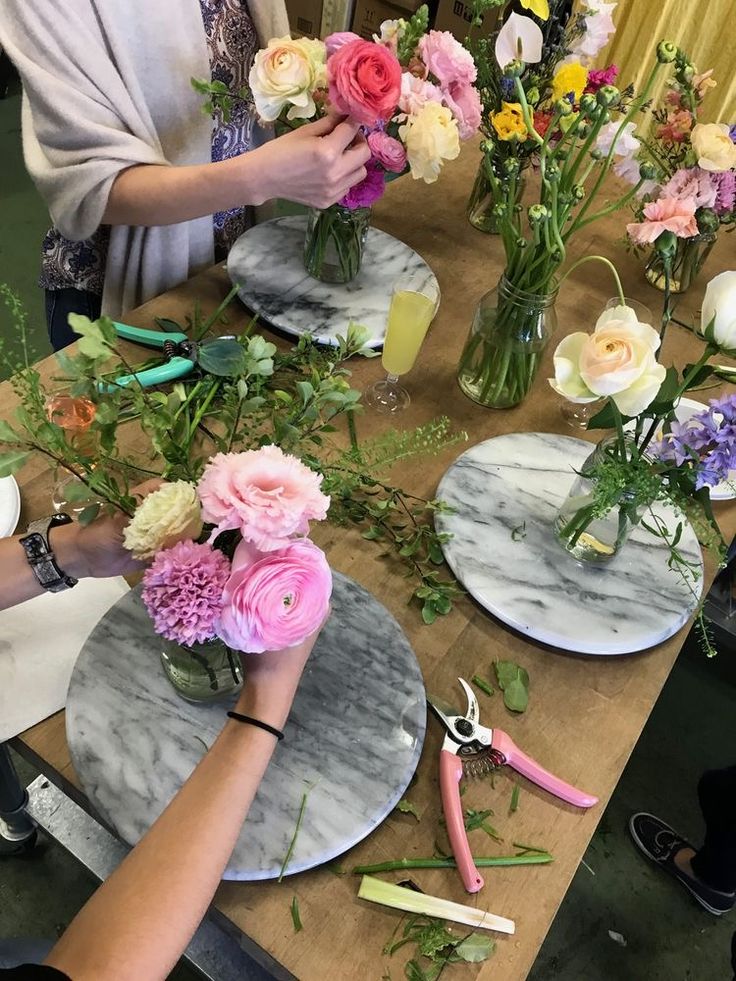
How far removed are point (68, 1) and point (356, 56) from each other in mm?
406

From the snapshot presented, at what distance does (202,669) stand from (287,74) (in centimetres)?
72

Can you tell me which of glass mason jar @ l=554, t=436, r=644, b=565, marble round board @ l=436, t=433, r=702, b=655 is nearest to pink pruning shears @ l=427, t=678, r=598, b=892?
marble round board @ l=436, t=433, r=702, b=655

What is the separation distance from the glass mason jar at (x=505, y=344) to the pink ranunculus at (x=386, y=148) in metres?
0.22

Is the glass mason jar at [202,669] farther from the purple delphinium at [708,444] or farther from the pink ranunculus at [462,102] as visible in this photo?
the pink ranunculus at [462,102]

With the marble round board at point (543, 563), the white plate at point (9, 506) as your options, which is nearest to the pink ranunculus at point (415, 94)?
the marble round board at point (543, 563)

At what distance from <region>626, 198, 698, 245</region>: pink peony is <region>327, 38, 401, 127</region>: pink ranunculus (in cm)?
35

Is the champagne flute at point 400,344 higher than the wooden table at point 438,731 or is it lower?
higher

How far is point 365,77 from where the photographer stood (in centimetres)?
91

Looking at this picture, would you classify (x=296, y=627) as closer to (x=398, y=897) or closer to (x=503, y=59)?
(x=398, y=897)

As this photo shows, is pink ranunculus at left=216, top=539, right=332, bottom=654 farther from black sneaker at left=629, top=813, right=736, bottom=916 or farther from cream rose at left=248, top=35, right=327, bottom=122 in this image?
black sneaker at left=629, top=813, right=736, bottom=916

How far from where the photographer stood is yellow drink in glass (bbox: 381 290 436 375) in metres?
1.02

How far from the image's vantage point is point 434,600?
861 mm

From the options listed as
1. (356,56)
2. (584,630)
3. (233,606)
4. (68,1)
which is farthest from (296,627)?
(68,1)

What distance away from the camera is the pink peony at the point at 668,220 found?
0.94 meters
